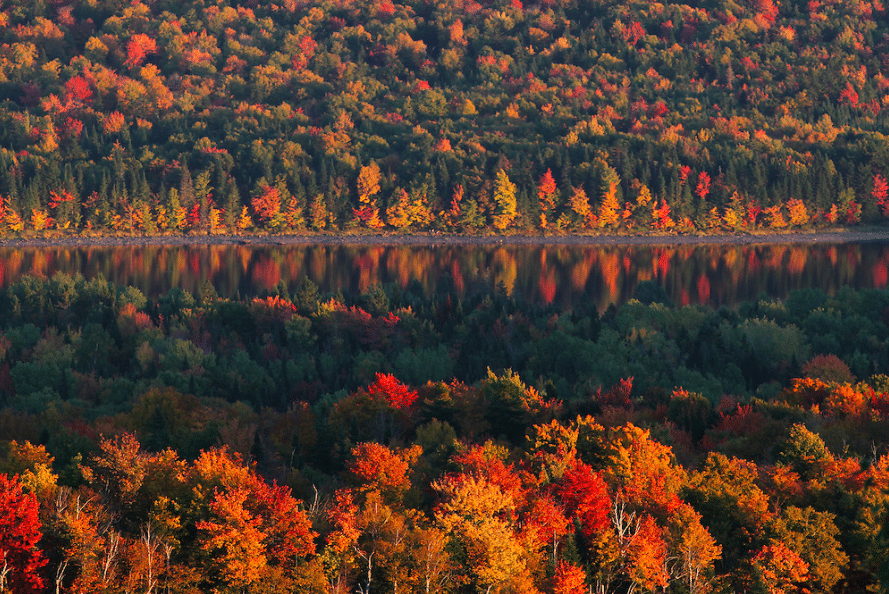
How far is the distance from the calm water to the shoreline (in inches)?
236

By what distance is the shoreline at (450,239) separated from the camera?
187m

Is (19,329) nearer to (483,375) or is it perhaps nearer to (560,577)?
(483,375)

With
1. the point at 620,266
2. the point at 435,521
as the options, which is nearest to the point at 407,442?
the point at 435,521

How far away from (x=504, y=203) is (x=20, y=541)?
16403cm

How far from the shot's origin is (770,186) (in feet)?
652

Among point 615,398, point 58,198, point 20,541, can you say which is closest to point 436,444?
point 615,398

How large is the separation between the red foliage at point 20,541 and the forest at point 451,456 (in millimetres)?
111

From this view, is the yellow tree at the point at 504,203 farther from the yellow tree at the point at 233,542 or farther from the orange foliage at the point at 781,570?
the orange foliage at the point at 781,570

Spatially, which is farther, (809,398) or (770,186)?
(770,186)

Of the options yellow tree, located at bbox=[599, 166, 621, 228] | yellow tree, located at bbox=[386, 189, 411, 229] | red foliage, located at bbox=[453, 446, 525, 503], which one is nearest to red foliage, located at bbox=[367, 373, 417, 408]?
red foliage, located at bbox=[453, 446, 525, 503]

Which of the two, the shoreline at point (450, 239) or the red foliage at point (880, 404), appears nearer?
the red foliage at point (880, 404)

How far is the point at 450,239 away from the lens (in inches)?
7726

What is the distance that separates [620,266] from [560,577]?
118m

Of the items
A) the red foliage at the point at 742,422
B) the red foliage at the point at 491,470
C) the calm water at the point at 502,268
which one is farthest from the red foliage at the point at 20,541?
the calm water at the point at 502,268
